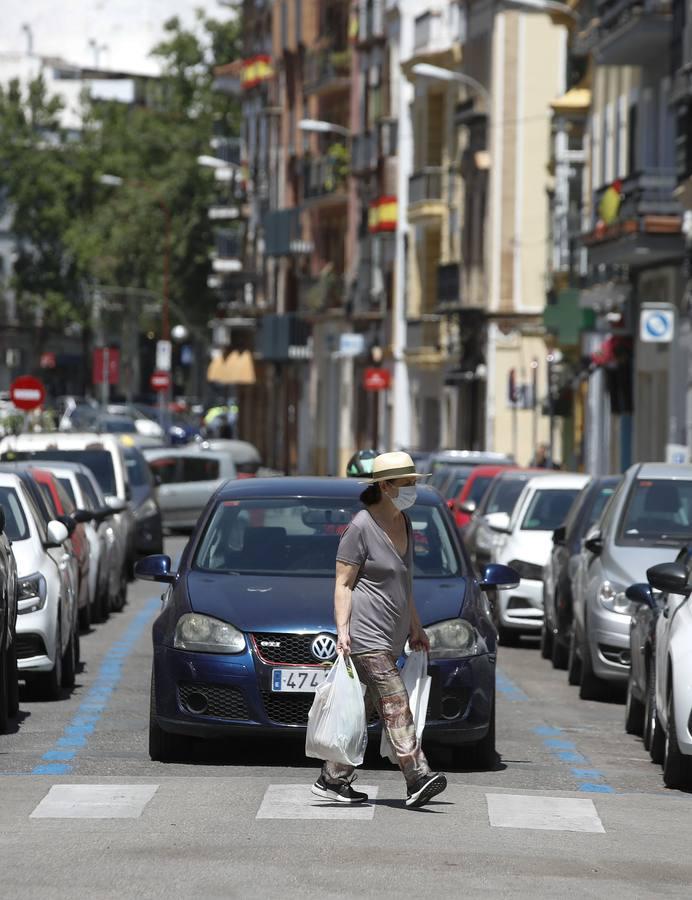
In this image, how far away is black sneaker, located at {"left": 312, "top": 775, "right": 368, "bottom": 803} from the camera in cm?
1109

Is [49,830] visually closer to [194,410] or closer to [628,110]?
[628,110]

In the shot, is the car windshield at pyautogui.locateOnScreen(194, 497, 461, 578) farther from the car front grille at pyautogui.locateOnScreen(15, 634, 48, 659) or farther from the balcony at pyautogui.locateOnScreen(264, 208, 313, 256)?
the balcony at pyautogui.locateOnScreen(264, 208, 313, 256)

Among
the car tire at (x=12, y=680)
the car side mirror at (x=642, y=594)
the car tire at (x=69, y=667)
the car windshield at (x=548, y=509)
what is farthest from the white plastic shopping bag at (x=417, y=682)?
the car windshield at (x=548, y=509)

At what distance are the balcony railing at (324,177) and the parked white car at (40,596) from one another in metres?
61.8

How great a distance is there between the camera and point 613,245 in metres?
41.9

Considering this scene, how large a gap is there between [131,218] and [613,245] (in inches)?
2300

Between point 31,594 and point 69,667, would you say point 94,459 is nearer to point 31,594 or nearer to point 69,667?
point 69,667

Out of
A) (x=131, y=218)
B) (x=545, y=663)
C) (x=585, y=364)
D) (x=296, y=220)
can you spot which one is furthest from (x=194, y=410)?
(x=545, y=663)

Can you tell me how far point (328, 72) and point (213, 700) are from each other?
68743mm

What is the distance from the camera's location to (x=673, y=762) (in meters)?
12.4

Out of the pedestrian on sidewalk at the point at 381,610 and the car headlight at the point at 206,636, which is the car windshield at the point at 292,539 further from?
the pedestrian on sidewalk at the point at 381,610

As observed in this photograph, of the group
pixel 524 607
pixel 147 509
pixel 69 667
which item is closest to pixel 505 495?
pixel 524 607

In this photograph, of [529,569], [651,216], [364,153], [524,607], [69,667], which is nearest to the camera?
[69,667]

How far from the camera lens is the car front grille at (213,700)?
12430 millimetres
